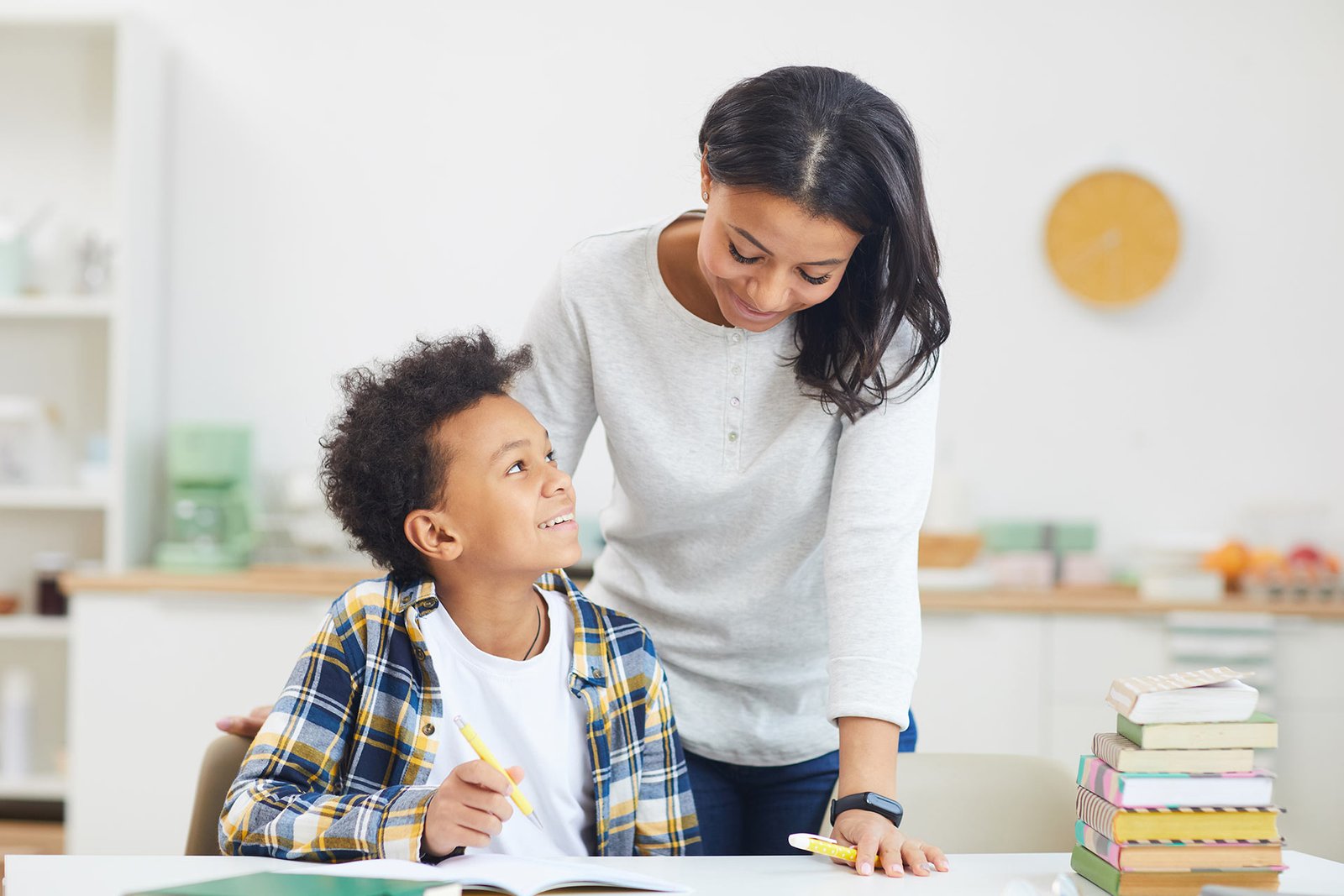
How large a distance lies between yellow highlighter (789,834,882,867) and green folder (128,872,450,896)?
0.99 feet

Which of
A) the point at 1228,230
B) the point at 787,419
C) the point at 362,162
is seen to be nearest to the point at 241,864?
the point at 787,419

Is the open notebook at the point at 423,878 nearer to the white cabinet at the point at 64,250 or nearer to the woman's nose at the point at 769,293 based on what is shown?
the woman's nose at the point at 769,293

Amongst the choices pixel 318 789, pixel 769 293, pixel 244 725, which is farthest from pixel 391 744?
pixel 769 293

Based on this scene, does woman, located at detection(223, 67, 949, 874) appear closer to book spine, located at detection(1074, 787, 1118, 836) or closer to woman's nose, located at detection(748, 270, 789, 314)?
woman's nose, located at detection(748, 270, 789, 314)

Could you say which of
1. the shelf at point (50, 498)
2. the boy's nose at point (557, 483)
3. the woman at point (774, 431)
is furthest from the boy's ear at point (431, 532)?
the shelf at point (50, 498)

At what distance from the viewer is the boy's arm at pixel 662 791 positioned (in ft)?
4.36

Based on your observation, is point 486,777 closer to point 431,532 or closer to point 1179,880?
point 431,532

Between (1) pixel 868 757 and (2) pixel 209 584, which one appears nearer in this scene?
(1) pixel 868 757

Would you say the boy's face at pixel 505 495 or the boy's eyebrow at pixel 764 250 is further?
the boy's face at pixel 505 495

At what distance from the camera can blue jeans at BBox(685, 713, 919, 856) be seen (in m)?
1.47

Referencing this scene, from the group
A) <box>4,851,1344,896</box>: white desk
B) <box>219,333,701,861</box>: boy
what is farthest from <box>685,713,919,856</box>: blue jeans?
<box>4,851,1344,896</box>: white desk

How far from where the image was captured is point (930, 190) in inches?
132

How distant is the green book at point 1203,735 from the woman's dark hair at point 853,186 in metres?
0.43

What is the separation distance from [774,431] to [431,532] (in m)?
0.39
